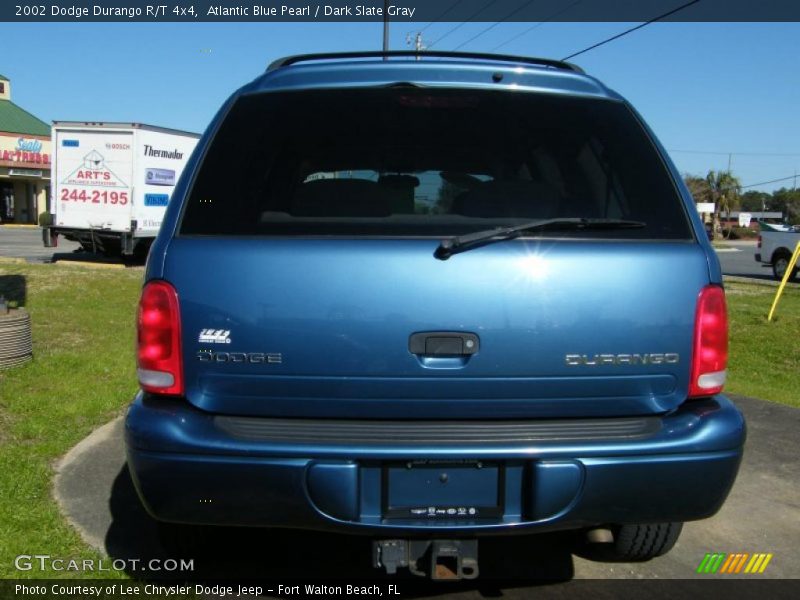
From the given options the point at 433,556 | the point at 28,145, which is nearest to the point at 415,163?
the point at 433,556

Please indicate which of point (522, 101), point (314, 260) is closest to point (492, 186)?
point (522, 101)

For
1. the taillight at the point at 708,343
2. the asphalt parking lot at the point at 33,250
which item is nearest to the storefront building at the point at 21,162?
the asphalt parking lot at the point at 33,250

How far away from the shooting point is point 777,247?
1969 centimetres

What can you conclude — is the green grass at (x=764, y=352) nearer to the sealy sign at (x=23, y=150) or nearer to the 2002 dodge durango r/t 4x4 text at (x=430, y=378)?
the 2002 dodge durango r/t 4x4 text at (x=430, y=378)

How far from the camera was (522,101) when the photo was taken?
263 cm

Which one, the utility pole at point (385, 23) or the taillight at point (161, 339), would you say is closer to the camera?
the taillight at point (161, 339)

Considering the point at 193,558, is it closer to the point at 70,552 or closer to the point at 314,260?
the point at 70,552

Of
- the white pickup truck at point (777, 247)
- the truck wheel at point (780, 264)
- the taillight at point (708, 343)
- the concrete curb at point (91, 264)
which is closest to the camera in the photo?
the taillight at point (708, 343)

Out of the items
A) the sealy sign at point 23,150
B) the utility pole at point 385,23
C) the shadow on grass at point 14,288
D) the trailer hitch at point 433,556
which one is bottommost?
the shadow on grass at point 14,288

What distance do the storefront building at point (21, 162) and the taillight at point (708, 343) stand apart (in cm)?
4246

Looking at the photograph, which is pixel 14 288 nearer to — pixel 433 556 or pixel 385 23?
pixel 433 556

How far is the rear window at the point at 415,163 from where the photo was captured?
7.88ft

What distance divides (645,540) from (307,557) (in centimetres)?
141

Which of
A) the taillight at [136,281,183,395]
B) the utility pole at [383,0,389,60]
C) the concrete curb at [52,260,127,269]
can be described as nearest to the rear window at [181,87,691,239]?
the taillight at [136,281,183,395]
